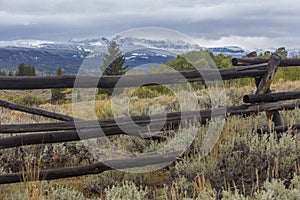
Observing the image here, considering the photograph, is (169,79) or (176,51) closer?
(169,79)

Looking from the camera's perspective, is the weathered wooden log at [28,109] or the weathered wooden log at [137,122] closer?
the weathered wooden log at [137,122]

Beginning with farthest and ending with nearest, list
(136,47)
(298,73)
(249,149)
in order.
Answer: (298,73) → (136,47) → (249,149)

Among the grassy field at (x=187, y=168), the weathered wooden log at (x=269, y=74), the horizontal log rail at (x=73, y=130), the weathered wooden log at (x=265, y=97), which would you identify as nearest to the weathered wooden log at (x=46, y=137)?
the horizontal log rail at (x=73, y=130)

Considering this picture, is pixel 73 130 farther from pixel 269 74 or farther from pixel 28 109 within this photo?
pixel 269 74

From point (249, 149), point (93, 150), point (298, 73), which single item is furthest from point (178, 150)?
point (298, 73)

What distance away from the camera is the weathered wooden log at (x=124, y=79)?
367 cm

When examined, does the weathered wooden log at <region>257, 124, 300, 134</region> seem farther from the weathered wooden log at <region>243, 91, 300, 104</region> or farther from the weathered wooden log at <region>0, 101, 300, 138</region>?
the weathered wooden log at <region>243, 91, 300, 104</region>

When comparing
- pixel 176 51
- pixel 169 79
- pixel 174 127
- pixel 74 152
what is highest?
pixel 176 51

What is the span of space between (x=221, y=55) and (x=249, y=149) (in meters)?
19.2

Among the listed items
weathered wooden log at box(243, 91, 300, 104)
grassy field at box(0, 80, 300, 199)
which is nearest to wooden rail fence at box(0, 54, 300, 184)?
weathered wooden log at box(243, 91, 300, 104)

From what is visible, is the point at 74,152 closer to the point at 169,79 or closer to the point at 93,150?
the point at 93,150

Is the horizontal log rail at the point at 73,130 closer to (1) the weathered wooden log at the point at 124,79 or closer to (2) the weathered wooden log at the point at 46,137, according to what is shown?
(2) the weathered wooden log at the point at 46,137

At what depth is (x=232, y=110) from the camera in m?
4.89

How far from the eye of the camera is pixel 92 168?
13.1 feet
